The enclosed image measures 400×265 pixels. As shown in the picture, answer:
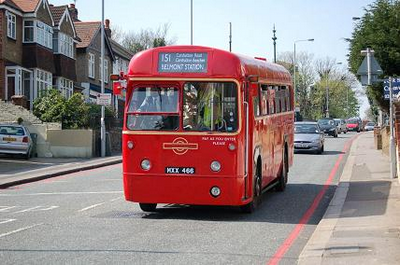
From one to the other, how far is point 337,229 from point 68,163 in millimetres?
19074

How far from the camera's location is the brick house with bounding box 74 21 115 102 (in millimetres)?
52719

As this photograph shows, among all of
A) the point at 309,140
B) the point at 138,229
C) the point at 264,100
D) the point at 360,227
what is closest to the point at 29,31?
the point at 309,140

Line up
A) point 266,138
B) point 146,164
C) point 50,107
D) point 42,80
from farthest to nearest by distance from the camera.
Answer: point 42,80
point 50,107
point 266,138
point 146,164

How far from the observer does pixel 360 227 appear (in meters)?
10.5

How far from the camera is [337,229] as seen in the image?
409 inches

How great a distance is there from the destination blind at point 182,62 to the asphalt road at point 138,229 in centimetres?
274

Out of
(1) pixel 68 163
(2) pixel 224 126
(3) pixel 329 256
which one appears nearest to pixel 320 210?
(2) pixel 224 126

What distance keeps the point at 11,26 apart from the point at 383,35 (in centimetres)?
2309

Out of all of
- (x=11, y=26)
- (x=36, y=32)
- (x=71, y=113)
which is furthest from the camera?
(x=36, y=32)

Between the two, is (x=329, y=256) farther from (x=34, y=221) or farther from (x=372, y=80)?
(x=372, y=80)

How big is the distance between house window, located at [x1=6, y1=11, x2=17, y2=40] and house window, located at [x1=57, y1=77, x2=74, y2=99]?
710 centimetres

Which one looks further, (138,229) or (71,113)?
(71,113)

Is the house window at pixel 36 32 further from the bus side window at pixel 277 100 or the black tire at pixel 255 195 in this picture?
the black tire at pixel 255 195

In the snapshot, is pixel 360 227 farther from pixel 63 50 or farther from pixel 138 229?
pixel 63 50
